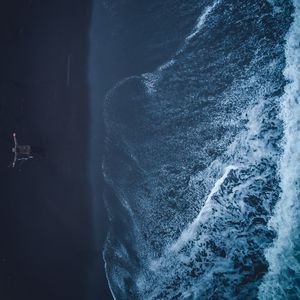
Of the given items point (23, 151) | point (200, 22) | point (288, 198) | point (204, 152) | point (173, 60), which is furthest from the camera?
point (173, 60)

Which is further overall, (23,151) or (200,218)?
(200,218)

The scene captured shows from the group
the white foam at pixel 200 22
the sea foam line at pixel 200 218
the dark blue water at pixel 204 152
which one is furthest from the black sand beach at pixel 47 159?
the white foam at pixel 200 22

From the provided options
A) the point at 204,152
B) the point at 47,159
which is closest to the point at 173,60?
the point at 204,152

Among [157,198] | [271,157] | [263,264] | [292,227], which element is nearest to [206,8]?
[271,157]

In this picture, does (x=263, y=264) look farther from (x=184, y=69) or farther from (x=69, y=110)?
(x=69, y=110)

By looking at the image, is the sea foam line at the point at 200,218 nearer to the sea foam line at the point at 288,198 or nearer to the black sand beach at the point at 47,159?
the sea foam line at the point at 288,198

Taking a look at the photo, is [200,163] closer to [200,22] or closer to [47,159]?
[200,22]

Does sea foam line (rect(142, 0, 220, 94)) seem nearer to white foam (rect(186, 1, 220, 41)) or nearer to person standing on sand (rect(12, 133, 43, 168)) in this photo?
white foam (rect(186, 1, 220, 41))
